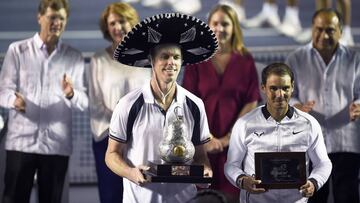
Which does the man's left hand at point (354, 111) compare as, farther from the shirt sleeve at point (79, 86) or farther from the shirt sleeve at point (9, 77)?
the shirt sleeve at point (9, 77)

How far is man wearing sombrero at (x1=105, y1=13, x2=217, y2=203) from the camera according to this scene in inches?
185

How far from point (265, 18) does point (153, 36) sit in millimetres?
2632

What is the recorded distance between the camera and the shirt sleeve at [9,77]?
240 inches

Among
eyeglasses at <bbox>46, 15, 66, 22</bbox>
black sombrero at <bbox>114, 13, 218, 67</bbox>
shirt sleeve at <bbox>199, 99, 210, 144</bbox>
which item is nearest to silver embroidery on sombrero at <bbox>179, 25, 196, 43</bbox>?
black sombrero at <bbox>114, 13, 218, 67</bbox>

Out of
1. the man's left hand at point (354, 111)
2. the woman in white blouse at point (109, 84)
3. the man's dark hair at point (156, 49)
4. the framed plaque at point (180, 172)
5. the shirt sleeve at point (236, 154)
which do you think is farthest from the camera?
the woman in white blouse at point (109, 84)

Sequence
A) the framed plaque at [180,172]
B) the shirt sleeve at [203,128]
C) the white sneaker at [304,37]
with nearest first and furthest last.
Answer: the framed plaque at [180,172], the shirt sleeve at [203,128], the white sneaker at [304,37]

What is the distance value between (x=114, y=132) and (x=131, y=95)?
0.63ft

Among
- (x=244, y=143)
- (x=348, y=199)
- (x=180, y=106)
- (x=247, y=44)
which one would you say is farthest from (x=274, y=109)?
(x=247, y=44)

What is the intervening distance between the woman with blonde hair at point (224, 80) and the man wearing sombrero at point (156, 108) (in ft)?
4.03

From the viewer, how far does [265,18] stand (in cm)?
722

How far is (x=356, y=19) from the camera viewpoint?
23.2ft

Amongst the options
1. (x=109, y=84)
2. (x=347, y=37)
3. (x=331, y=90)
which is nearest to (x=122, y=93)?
(x=109, y=84)

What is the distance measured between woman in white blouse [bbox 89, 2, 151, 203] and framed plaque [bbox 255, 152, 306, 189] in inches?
53.9

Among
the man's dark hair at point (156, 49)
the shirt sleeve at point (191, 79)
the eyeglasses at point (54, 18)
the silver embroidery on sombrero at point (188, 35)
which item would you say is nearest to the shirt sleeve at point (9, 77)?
the eyeglasses at point (54, 18)
